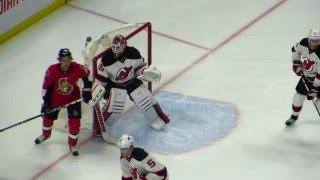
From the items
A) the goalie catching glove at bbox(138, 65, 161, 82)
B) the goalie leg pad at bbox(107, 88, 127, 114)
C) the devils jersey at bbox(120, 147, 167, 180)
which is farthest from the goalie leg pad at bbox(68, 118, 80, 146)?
the devils jersey at bbox(120, 147, 167, 180)

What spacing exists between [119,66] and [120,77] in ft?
0.31

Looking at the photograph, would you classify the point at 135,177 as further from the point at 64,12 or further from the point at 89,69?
the point at 64,12

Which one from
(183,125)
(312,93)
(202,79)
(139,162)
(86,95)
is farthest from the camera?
(202,79)

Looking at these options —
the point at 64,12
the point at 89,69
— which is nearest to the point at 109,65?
the point at 89,69

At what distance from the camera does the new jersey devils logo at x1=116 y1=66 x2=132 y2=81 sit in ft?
20.0

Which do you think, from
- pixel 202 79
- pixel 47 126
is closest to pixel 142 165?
pixel 47 126

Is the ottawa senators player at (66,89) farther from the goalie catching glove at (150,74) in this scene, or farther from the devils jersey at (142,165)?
the devils jersey at (142,165)

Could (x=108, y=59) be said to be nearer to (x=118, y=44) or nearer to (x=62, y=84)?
(x=118, y=44)

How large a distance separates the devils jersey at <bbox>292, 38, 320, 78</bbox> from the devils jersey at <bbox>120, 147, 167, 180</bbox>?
1.50 m

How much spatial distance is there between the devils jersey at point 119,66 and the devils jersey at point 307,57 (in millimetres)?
1092

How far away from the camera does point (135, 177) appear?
511cm

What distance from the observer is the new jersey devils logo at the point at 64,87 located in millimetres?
5938

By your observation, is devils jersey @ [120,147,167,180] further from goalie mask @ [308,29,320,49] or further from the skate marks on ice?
goalie mask @ [308,29,320,49]

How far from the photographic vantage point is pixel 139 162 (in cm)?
501
